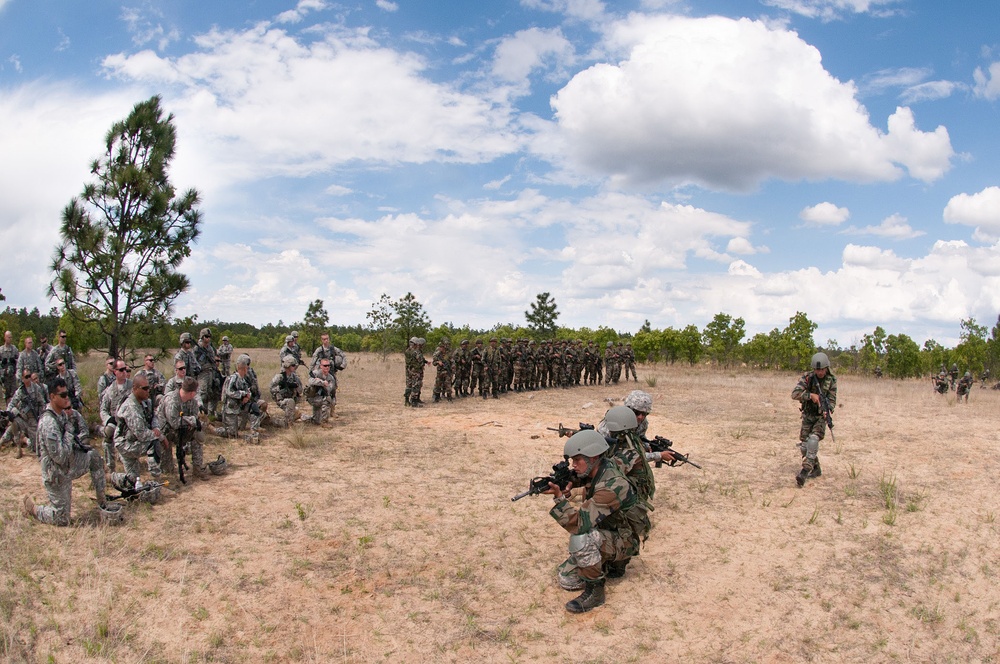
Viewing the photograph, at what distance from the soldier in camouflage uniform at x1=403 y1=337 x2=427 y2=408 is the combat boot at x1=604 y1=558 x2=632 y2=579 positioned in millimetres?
9340

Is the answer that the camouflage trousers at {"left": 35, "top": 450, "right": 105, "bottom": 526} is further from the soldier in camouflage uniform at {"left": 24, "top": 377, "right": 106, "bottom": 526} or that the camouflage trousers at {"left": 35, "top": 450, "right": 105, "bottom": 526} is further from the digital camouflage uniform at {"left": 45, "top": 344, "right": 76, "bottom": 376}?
the digital camouflage uniform at {"left": 45, "top": 344, "right": 76, "bottom": 376}

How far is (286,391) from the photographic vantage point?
11805mm

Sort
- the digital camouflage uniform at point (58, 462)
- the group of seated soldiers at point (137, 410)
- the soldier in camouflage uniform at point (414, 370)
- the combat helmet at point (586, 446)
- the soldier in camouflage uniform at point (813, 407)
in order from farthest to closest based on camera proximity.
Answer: the soldier in camouflage uniform at point (414, 370)
the soldier in camouflage uniform at point (813, 407)
the group of seated soldiers at point (137, 410)
the digital camouflage uniform at point (58, 462)
the combat helmet at point (586, 446)

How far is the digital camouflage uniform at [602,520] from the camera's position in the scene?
16.0ft

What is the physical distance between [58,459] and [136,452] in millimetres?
1231

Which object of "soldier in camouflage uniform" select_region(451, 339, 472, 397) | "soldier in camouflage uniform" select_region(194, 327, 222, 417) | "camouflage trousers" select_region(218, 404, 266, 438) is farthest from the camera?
"soldier in camouflage uniform" select_region(451, 339, 472, 397)

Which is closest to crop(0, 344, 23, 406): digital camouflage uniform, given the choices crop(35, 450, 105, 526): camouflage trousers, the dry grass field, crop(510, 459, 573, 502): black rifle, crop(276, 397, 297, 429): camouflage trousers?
the dry grass field

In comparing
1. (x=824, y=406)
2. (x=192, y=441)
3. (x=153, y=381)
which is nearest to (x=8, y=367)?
(x=153, y=381)

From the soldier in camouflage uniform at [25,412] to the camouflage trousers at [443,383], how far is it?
8.58m

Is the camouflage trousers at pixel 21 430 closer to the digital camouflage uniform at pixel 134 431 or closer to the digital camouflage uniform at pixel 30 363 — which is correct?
the digital camouflage uniform at pixel 30 363

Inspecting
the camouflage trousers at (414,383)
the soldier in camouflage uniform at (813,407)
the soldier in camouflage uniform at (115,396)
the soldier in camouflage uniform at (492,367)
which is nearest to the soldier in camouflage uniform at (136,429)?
the soldier in camouflage uniform at (115,396)

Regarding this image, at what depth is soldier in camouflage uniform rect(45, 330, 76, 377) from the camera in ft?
33.2

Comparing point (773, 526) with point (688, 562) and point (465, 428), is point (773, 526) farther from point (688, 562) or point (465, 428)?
point (465, 428)

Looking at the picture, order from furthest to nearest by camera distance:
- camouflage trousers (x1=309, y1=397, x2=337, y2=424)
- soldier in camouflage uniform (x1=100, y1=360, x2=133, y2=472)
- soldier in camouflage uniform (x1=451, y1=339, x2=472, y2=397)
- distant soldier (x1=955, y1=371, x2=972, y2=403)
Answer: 1. distant soldier (x1=955, y1=371, x2=972, y2=403)
2. soldier in camouflage uniform (x1=451, y1=339, x2=472, y2=397)
3. camouflage trousers (x1=309, y1=397, x2=337, y2=424)
4. soldier in camouflage uniform (x1=100, y1=360, x2=133, y2=472)
